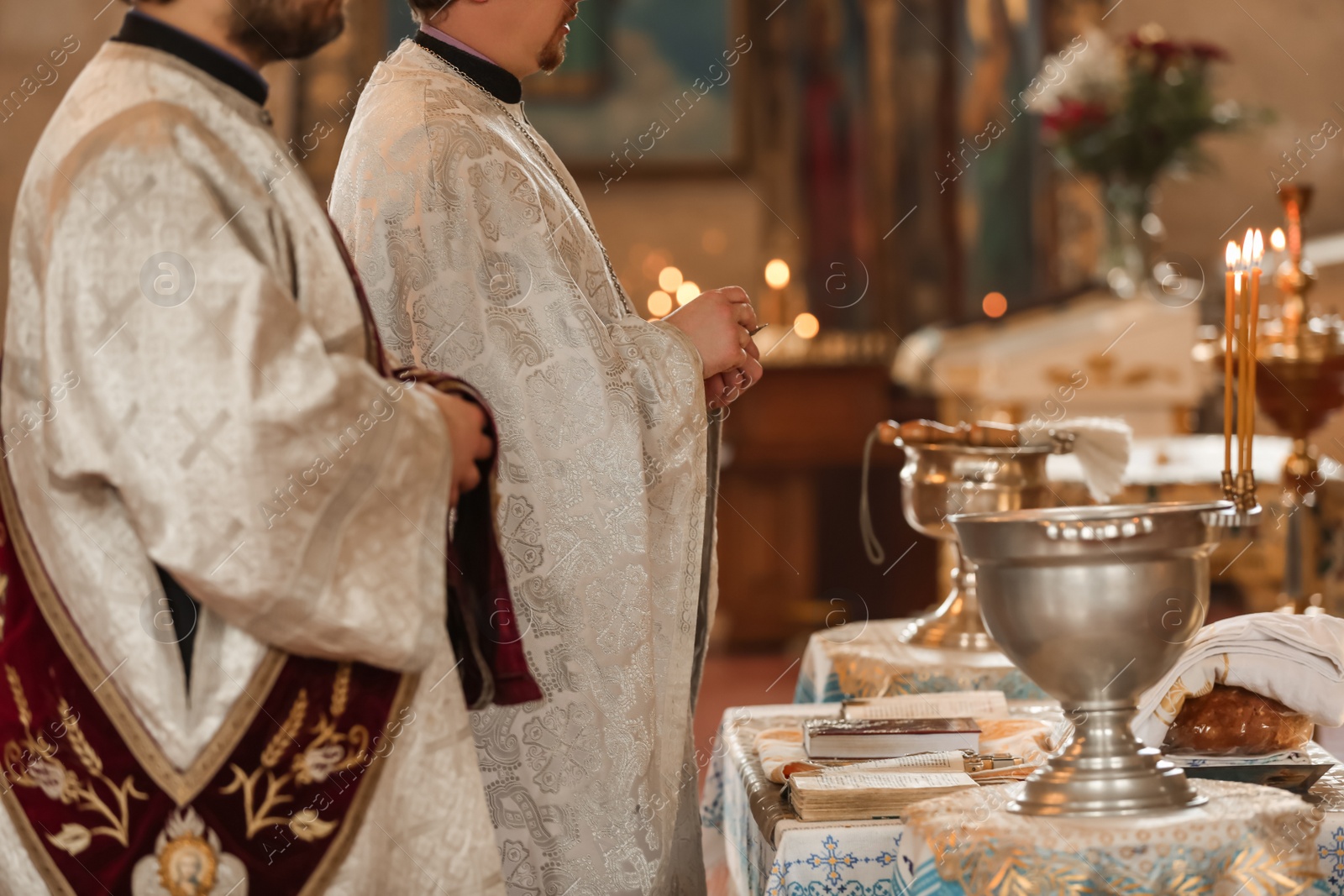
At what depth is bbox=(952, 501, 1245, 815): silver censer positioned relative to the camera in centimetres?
160

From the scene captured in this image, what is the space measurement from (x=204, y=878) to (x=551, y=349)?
882 mm

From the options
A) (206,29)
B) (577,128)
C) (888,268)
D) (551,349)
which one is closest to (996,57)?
(888,268)

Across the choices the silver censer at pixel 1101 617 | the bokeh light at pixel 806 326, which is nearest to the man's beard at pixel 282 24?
the silver censer at pixel 1101 617

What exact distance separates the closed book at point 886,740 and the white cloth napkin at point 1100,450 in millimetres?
948

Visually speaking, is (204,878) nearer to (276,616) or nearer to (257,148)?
(276,616)

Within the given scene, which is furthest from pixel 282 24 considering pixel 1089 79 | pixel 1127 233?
pixel 1127 233

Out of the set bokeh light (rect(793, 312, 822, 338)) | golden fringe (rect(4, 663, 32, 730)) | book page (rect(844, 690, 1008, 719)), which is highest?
golden fringe (rect(4, 663, 32, 730))

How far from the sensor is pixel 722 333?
7.18ft

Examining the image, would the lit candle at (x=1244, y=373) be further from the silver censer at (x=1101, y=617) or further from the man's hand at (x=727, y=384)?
the man's hand at (x=727, y=384)

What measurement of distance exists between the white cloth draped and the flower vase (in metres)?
5.30

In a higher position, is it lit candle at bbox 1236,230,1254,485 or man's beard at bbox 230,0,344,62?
man's beard at bbox 230,0,344,62

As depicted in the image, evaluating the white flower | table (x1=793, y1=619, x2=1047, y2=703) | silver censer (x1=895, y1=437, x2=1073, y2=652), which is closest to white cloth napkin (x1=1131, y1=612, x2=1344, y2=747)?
table (x1=793, y1=619, x2=1047, y2=703)

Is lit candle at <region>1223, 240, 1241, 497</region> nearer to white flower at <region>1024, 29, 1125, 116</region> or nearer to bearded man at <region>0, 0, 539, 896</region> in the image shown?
bearded man at <region>0, 0, 539, 896</region>

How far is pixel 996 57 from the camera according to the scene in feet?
24.6
